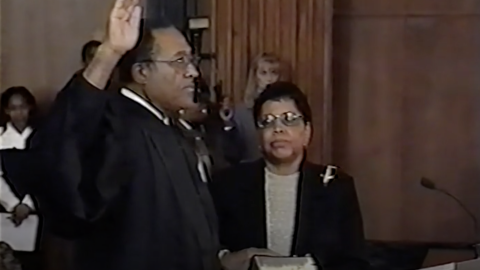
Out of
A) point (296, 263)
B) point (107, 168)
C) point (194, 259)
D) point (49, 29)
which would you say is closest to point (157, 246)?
point (194, 259)

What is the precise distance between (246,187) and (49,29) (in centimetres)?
57

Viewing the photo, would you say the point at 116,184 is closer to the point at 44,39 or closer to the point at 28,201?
the point at 28,201

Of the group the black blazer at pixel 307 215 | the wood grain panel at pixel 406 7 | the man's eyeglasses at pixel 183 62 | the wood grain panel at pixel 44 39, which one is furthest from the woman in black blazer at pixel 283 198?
the wood grain panel at pixel 44 39

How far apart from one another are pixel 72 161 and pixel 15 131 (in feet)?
0.40

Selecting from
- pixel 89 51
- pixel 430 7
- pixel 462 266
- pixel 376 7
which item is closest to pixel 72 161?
pixel 89 51

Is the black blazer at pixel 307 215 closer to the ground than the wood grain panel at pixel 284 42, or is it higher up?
closer to the ground

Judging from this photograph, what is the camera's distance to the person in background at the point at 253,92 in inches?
69.4

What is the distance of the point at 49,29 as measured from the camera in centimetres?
153

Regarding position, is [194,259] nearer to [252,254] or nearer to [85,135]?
[252,254]

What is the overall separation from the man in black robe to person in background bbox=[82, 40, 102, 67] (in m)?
0.01

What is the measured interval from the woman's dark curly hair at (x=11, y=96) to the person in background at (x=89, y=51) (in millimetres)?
120

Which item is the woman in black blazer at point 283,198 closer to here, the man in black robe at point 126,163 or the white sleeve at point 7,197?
the man in black robe at point 126,163

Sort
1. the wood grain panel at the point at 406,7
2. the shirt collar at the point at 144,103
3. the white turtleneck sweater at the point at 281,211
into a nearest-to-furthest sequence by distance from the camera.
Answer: the shirt collar at the point at 144,103, the white turtleneck sweater at the point at 281,211, the wood grain panel at the point at 406,7

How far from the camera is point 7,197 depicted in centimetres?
150
